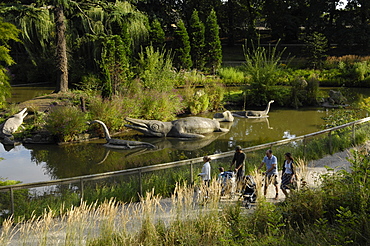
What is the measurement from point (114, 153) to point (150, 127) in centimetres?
234

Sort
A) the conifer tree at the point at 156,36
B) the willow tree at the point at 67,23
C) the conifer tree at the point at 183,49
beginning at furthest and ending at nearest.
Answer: the conifer tree at the point at 156,36 → the conifer tree at the point at 183,49 → the willow tree at the point at 67,23

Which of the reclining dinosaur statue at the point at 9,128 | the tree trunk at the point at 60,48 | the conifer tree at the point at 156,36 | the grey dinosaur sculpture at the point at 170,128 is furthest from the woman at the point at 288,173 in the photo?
the conifer tree at the point at 156,36

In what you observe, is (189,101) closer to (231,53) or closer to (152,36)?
(152,36)

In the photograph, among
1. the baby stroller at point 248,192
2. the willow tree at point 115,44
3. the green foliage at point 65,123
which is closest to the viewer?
the baby stroller at point 248,192

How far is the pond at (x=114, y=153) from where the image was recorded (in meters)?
11.5

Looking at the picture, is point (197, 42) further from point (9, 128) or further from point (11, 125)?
point (9, 128)

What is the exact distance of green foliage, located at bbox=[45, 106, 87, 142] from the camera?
14352mm

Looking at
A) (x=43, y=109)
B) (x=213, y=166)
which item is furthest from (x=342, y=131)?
(x=43, y=109)

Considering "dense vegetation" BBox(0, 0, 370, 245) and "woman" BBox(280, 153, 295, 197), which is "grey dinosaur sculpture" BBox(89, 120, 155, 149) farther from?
"woman" BBox(280, 153, 295, 197)

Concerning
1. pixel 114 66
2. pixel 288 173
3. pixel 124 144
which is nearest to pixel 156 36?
pixel 114 66

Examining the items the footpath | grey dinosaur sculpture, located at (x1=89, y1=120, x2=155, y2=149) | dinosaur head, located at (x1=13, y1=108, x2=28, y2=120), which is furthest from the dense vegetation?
grey dinosaur sculpture, located at (x1=89, y1=120, x2=155, y2=149)

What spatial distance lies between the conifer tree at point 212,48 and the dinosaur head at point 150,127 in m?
18.5

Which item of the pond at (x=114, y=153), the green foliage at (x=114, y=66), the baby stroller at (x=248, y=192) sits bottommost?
the pond at (x=114, y=153)

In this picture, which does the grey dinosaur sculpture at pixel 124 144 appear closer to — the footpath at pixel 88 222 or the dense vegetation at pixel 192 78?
the dense vegetation at pixel 192 78
